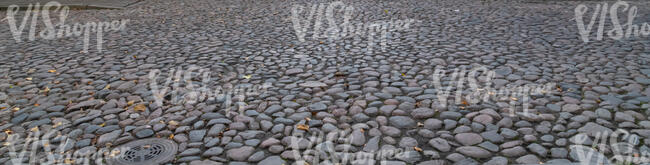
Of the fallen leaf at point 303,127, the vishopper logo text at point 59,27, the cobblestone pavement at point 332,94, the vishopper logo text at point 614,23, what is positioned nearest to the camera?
the cobblestone pavement at point 332,94

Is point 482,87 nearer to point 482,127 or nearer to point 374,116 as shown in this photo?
point 482,127

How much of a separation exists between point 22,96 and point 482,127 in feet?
15.3

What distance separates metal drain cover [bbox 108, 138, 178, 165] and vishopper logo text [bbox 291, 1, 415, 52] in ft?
12.6

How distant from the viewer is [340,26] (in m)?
9.06

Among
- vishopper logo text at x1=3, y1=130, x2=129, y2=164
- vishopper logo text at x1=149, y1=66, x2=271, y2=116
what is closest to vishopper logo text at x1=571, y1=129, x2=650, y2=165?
vishopper logo text at x1=149, y1=66, x2=271, y2=116

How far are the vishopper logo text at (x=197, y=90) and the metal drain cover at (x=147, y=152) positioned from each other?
2.42 feet

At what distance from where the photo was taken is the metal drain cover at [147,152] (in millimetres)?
3394

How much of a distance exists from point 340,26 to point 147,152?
237 inches

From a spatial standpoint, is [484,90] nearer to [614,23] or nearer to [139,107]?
→ [139,107]

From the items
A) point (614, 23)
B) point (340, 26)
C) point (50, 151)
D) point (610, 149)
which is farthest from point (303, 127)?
point (614, 23)

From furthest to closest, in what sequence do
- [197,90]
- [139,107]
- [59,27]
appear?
[59,27], [197,90], [139,107]

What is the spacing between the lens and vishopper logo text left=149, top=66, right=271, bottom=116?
461cm

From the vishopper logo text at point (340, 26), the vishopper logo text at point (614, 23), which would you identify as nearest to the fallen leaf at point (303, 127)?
the vishopper logo text at point (340, 26)

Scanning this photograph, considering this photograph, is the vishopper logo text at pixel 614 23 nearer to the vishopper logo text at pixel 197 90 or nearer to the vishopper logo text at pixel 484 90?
the vishopper logo text at pixel 484 90
